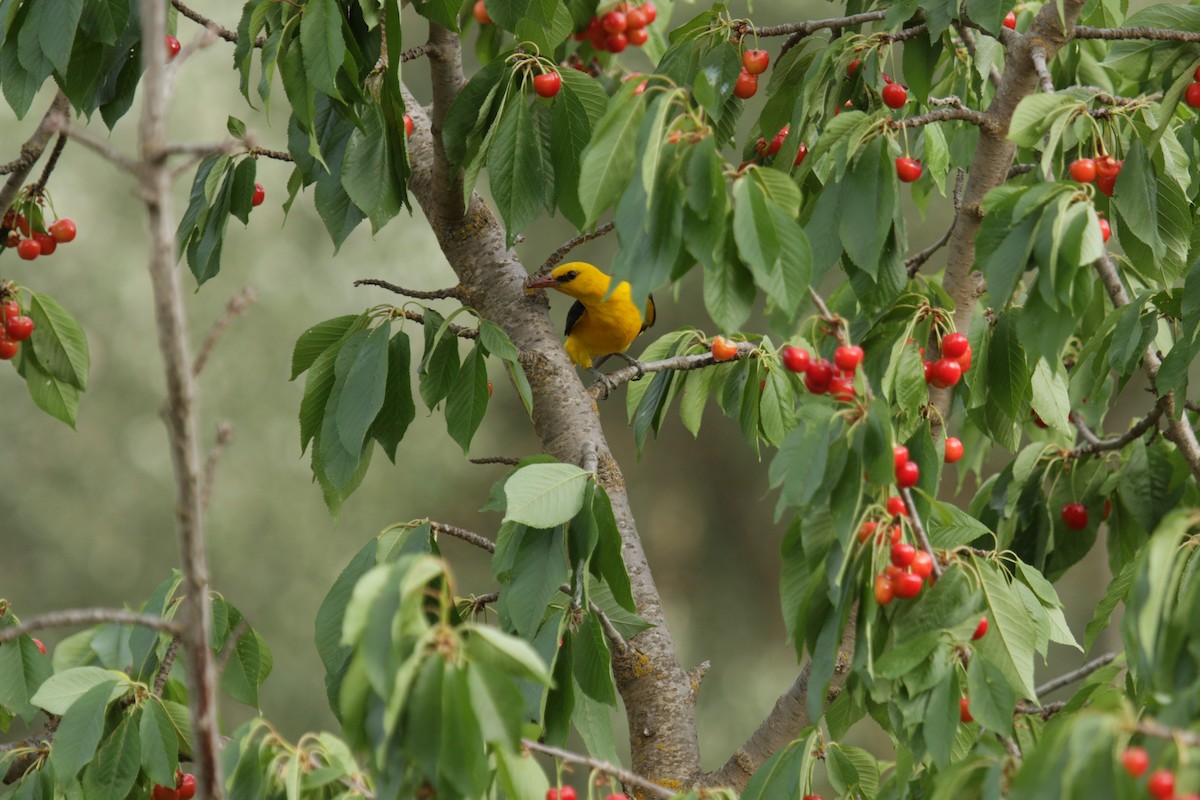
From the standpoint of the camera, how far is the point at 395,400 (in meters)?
1.79

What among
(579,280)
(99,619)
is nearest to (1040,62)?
(99,619)

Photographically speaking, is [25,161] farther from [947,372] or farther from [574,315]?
[574,315]

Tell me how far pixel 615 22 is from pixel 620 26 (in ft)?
0.03

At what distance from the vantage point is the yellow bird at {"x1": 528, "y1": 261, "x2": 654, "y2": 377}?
3.35 m

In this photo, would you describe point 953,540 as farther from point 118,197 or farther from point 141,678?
point 118,197

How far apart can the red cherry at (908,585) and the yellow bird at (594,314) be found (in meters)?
2.10

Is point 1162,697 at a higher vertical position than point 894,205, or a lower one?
lower

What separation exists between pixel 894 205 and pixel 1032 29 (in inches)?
18.6

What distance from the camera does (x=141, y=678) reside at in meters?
1.87

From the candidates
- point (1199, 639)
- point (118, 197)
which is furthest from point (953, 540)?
point (118, 197)

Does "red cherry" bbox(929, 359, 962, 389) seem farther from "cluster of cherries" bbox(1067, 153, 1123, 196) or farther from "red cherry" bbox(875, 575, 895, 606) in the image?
"red cherry" bbox(875, 575, 895, 606)

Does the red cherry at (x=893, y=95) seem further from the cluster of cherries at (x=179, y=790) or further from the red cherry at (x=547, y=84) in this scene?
the cluster of cherries at (x=179, y=790)

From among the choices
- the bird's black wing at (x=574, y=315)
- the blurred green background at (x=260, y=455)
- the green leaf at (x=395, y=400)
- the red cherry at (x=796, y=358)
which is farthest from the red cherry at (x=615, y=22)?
the blurred green background at (x=260, y=455)

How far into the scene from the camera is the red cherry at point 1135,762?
812 mm
